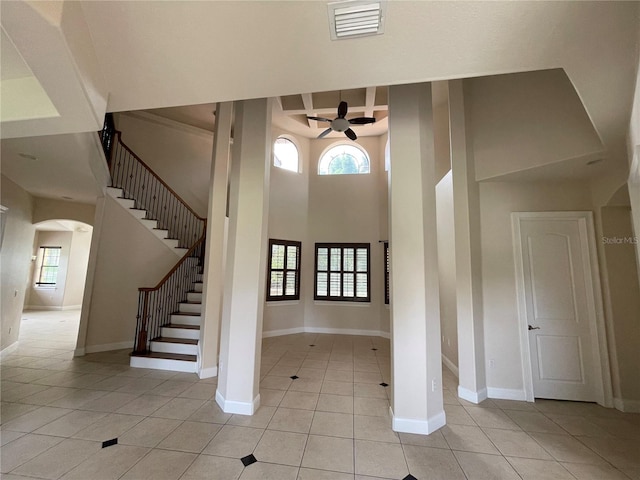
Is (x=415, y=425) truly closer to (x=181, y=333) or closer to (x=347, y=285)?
(x=181, y=333)

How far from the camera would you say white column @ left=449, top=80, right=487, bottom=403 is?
3.24 m

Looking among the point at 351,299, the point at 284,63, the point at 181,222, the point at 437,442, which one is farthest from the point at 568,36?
the point at 181,222

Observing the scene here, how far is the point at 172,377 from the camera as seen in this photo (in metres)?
3.74

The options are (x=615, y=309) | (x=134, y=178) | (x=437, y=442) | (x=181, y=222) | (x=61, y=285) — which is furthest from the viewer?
(x=61, y=285)

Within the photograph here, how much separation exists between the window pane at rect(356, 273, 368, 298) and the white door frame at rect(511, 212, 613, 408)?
148 inches

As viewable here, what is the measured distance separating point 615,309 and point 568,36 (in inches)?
131

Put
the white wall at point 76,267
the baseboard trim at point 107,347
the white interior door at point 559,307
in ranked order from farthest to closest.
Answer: the white wall at point 76,267 → the baseboard trim at point 107,347 → the white interior door at point 559,307

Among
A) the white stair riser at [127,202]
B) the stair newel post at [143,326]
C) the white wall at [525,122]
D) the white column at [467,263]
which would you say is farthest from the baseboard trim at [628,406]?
the white stair riser at [127,202]

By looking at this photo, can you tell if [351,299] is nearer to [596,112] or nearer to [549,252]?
[549,252]

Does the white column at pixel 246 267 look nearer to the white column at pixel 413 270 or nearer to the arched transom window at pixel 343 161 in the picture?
the white column at pixel 413 270

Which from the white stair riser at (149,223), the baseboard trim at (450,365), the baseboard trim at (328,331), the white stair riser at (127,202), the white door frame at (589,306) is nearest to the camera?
the white door frame at (589,306)

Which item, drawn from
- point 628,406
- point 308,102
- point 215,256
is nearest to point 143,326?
point 215,256

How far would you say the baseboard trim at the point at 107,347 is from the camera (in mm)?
4680

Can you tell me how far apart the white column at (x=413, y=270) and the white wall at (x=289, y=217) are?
4.18m
